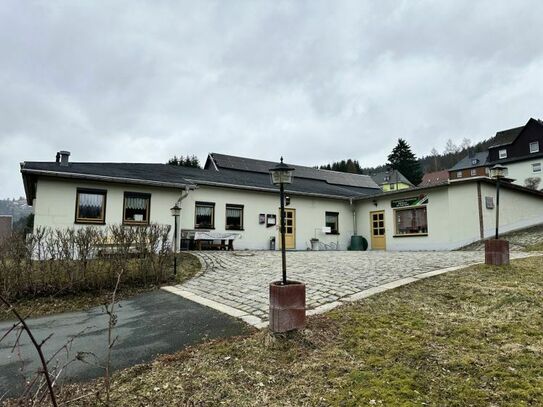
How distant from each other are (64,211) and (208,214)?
18.9 feet

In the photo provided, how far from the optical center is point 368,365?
10.1 ft

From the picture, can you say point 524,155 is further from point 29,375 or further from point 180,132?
point 29,375

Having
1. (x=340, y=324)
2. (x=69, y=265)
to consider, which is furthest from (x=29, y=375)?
(x=69, y=265)

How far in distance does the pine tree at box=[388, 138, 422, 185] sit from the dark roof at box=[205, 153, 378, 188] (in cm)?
2298

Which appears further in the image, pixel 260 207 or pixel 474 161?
pixel 474 161

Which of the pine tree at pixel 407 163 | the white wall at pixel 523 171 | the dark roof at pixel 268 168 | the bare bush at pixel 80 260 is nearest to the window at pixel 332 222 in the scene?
the dark roof at pixel 268 168

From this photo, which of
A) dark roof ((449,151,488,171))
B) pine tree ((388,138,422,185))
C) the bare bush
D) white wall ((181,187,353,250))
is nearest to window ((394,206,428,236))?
white wall ((181,187,353,250))

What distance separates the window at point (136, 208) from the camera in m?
13.2

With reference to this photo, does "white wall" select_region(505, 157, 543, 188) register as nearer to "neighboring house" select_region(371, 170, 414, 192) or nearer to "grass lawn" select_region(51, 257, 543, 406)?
"neighboring house" select_region(371, 170, 414, 192)

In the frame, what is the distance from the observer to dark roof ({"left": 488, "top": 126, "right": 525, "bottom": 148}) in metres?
38.8

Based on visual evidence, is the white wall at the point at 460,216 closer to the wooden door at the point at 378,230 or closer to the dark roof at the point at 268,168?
the wooden door at the point at 378,230

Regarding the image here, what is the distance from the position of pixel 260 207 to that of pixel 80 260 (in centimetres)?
1049

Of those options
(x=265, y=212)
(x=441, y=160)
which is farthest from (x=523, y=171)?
(x=265, y=212)

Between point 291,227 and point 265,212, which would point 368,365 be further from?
point 291,227
